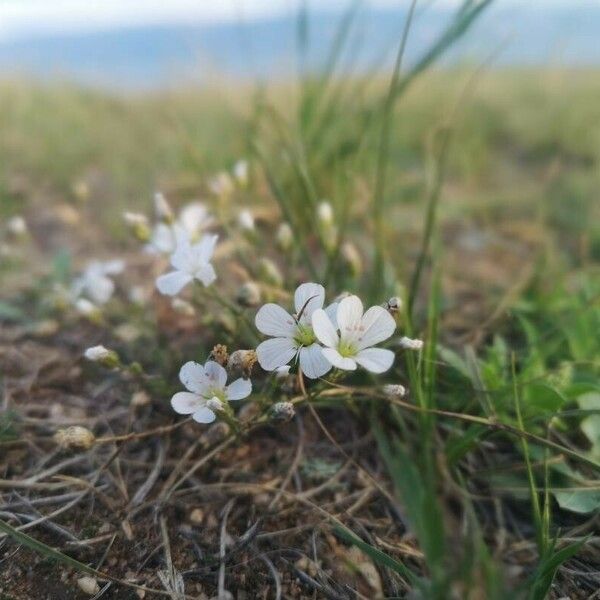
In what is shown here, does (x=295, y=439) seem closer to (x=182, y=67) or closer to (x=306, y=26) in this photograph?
(x=306, y=26)

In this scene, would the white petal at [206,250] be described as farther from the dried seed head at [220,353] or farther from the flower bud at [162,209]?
the flower bud at [162,209]

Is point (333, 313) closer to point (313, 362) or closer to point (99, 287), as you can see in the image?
point (313, 362)

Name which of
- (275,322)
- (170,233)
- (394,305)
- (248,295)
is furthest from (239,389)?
(170,233)

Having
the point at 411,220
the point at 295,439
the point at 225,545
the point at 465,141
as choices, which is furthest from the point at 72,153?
the point at 225,545

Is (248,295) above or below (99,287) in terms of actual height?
above

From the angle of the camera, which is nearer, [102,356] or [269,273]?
[102,356]

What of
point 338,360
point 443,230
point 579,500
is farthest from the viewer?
point 443,230

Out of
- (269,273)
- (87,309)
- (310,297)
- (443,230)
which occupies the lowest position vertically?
(443,230)

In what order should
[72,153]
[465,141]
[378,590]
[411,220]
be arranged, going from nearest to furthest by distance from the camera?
[378,590], [411,220], [72,153], [465,141]
